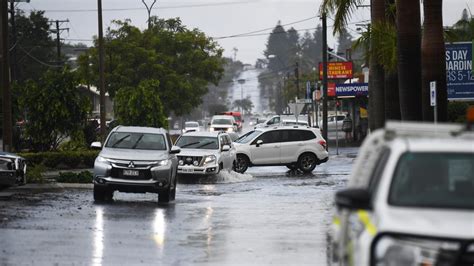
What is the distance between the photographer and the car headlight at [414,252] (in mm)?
7223

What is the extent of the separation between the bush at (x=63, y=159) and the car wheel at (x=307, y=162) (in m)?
7.70

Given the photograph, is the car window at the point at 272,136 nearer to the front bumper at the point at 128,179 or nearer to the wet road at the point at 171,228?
the wet road at the point at 171,228

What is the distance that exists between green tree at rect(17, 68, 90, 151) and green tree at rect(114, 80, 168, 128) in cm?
740

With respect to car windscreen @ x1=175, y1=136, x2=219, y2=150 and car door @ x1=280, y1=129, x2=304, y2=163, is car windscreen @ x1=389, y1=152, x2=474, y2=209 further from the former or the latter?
car door @ x1=280, y1=129, x2=304, y2=163

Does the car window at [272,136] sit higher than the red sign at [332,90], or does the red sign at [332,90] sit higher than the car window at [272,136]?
the red sign at [332,90]

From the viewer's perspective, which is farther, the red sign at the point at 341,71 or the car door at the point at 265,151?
the red sign at the point at 341,71

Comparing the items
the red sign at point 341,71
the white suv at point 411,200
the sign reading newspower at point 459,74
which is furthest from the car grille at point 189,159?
the red sign at point 341,71

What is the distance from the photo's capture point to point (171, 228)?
57.8ft

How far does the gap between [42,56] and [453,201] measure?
103121 mm

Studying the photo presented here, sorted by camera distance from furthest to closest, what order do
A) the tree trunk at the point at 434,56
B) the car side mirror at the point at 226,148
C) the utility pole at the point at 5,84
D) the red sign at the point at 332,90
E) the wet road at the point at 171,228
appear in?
the red sign at the point at 332,90, the car side mirror at the point at 226,148, the utility pole at the point at 5,84, the tree trunk at the point at 434,56, the wet road at the point at 171,228

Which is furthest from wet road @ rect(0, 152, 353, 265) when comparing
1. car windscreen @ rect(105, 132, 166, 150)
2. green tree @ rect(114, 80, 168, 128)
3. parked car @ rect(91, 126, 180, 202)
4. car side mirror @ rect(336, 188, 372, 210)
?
green tree @ rect(114, 80, 168, 128)

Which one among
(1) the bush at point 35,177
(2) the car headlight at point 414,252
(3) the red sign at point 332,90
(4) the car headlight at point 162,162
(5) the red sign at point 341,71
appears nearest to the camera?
(2) the car headlight at point 414,252

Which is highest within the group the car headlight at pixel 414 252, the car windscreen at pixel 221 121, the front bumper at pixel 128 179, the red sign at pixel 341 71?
the red sign at pixel 341 71

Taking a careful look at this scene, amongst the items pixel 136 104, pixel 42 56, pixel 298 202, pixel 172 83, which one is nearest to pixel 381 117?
pixel 298 202
